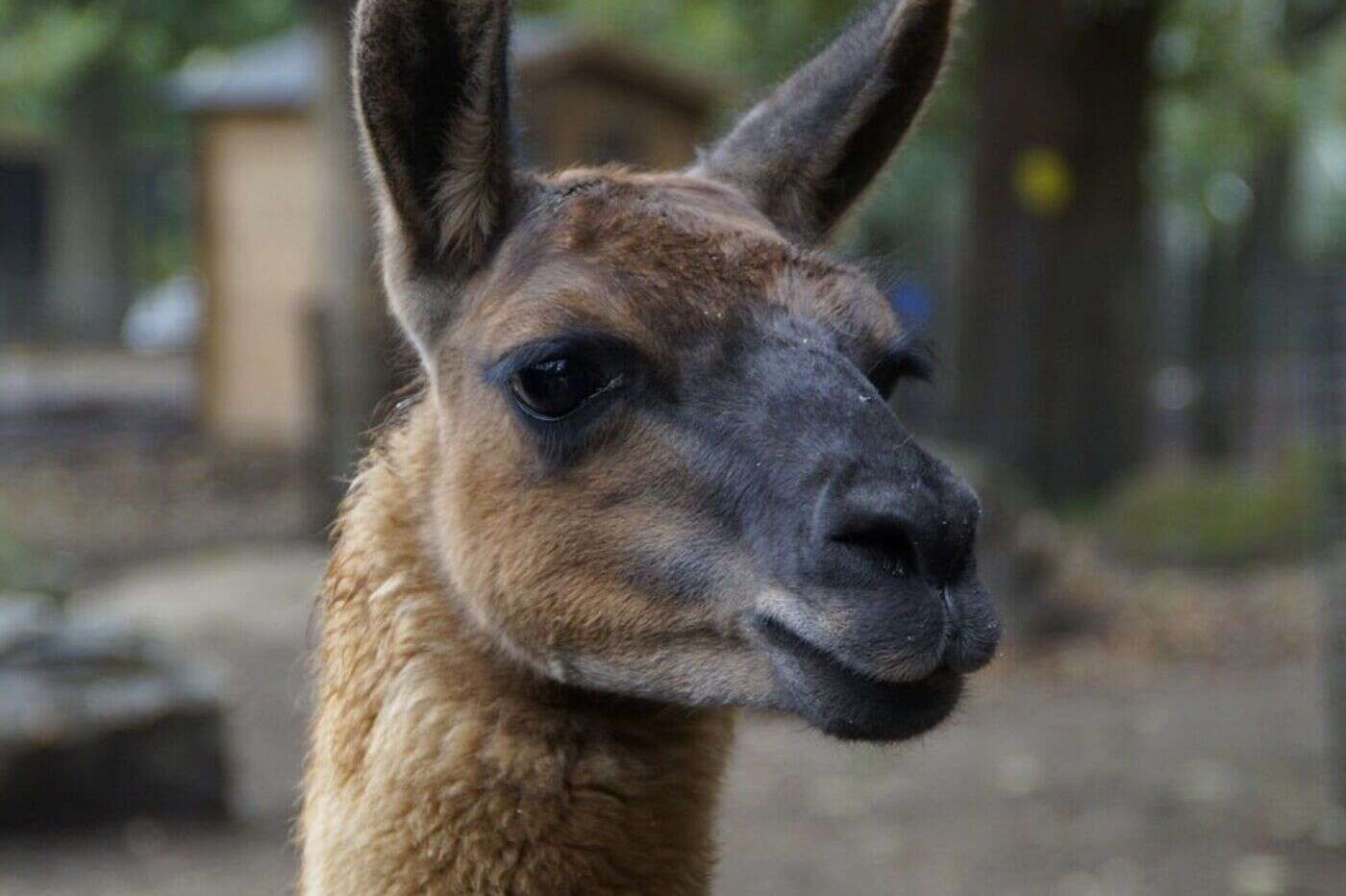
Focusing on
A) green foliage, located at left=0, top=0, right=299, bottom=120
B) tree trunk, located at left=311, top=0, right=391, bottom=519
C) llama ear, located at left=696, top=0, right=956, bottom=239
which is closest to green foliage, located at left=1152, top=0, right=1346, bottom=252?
tree trunk, located at left=311, top=0, right=391, bottom=519

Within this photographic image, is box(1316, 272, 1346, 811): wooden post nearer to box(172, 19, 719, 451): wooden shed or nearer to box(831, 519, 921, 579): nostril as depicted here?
box(831, 519, 921, 579): nostril

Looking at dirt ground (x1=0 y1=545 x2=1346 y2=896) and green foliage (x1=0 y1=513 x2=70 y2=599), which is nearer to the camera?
dirt ground (x1=0 y1=545 x2=1346 y2=896)

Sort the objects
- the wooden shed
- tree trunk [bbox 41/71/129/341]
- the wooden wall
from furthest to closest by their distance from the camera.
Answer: tree trunk [bbox 41/71/129/341] < the wooden wall < the wooden shed

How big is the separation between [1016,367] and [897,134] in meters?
12.0

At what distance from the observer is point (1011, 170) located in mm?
15727

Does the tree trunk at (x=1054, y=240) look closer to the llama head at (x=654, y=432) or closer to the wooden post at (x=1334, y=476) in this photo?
the wooden post at (x=1334, y=476)

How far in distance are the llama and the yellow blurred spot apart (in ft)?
41.4

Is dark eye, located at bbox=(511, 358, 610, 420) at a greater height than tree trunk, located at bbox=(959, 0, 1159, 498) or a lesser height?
greater

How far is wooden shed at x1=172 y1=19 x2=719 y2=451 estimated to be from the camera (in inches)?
775

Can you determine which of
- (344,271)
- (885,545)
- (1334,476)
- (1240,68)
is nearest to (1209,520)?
(1334,476)

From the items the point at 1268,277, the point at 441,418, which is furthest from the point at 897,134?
the point at 1268,277

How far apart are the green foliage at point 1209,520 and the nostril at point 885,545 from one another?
12325mm

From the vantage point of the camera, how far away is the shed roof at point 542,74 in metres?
18.9

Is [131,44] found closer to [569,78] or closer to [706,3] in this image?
[569,78]
